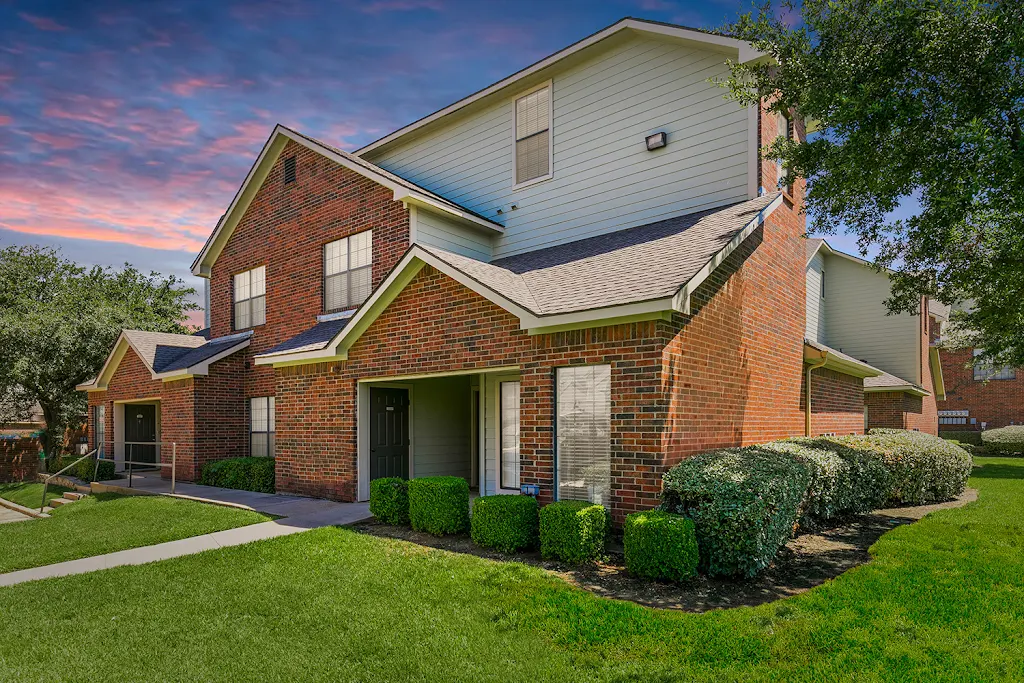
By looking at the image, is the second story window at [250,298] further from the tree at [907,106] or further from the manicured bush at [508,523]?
the tree at [907,106]

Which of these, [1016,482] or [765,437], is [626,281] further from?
[1016,482]

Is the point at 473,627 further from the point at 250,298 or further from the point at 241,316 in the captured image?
the point at 241,316

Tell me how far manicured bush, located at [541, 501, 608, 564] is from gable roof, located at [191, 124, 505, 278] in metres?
7.90

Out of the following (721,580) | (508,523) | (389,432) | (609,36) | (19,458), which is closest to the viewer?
(721,580)

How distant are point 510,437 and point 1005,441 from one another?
28780 mm

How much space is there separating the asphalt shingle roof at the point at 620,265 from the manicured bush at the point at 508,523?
2.70 meters

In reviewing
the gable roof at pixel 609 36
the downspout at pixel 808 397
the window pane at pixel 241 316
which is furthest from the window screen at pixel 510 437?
the window pane at pixel 241 316

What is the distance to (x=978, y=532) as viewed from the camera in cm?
903

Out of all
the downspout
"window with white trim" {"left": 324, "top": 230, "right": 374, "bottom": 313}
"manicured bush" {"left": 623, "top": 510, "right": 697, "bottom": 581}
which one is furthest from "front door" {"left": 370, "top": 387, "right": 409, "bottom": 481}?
the downspout

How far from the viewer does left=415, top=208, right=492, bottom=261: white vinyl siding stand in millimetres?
13328

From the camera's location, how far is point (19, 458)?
21.4 m

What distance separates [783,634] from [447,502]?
16.7 ft

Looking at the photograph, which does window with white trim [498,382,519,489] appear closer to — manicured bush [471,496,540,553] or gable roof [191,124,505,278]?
manicured bush [471,496,540,553]

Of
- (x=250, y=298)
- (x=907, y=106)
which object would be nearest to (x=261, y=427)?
(x=250, y=298)
